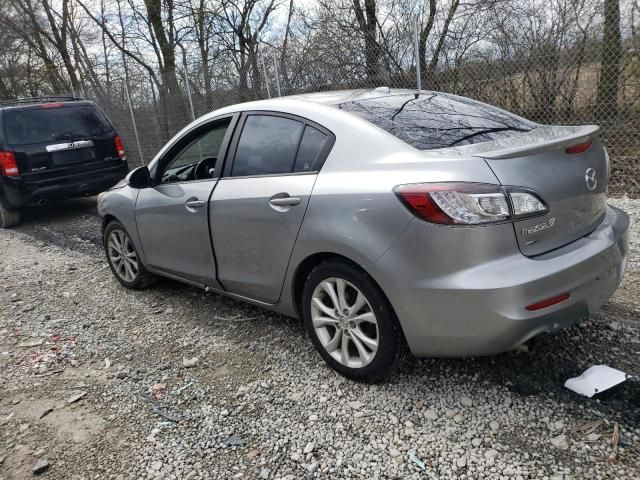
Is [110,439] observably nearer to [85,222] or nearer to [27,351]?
[27,351]

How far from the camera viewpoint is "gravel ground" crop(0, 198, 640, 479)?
2.23 metres

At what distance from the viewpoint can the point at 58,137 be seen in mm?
7609

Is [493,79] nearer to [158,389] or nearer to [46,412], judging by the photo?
[158,389]

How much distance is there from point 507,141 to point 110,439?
257 centimetres

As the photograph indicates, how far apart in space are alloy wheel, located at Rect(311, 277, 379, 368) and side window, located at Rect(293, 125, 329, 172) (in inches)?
25.8

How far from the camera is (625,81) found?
20.1ft

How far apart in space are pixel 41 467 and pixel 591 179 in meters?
3.06

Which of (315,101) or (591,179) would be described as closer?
(591,179)

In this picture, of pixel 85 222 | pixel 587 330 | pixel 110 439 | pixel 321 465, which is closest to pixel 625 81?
pixel 587 330

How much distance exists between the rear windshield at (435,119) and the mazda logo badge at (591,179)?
18.5 inches

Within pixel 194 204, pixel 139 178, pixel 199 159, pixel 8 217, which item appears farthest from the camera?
pixel 8 217

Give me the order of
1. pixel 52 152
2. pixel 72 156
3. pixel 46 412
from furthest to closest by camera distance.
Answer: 1. pixel 72 156
2. pixel 52 152
3. pixel 46 412

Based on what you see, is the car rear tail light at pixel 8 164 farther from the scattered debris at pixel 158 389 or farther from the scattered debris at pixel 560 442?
the scattered debris at pixel 560 442

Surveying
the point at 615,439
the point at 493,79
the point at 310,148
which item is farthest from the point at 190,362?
the point at 493,79
